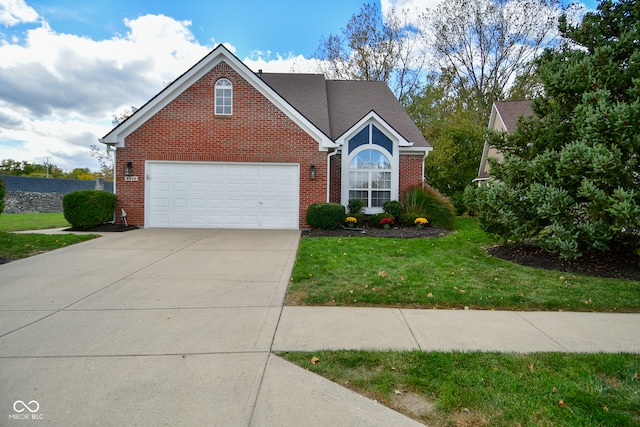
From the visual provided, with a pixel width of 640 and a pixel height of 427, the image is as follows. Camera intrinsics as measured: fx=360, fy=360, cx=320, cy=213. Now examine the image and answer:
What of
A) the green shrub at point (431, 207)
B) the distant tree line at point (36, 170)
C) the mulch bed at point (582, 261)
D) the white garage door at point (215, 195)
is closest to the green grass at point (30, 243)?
the white garage door at point (215, 195)

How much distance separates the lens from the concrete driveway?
8.47 feet

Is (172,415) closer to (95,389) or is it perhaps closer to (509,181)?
(95,389)

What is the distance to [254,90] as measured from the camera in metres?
12.7

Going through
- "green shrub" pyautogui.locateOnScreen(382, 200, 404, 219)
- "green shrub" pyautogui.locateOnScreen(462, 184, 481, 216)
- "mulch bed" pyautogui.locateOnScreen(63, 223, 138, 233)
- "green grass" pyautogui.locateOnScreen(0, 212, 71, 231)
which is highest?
"green shrub" pyautogui.locateOnScreen(462, 184, 481, 216)

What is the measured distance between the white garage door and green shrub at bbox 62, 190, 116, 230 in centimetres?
141

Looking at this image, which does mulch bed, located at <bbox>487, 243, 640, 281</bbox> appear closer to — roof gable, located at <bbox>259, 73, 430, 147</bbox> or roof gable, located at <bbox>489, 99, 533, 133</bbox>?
roof gable, located at <bbox>259, 73, 430, 147</bbox>

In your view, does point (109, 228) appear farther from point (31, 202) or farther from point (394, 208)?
point (31, 202)

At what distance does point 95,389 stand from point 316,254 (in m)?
5.59

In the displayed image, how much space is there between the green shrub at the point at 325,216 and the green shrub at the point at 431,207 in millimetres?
3334

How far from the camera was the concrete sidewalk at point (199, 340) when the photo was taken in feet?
8.60

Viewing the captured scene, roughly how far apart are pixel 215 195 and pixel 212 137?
2036mm

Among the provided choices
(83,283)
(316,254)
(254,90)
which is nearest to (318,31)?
(254,90)

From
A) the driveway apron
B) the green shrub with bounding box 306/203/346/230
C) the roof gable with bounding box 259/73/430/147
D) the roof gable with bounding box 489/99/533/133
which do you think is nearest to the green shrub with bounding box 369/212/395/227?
the green shrub with bounding box 306/203/346/230

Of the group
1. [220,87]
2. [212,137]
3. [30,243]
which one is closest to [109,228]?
[30,243]
